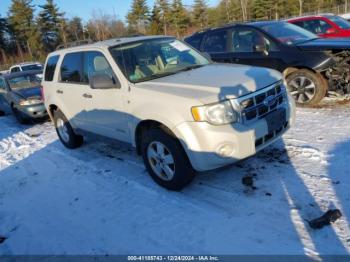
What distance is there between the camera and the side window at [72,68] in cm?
515

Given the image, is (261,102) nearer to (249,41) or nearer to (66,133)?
(249,41)

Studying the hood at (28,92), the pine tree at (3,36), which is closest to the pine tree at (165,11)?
the pine tree at (3,36)

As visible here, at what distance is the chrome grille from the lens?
355 centimetres

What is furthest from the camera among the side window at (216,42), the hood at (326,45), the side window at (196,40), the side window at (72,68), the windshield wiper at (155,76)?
the side window at (196,40)

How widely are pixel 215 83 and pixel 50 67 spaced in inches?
150

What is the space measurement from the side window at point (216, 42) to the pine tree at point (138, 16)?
54.1m

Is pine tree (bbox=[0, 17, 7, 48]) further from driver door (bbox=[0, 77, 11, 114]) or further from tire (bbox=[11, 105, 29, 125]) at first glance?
tire (bbox=[11, 105, 29, 125])

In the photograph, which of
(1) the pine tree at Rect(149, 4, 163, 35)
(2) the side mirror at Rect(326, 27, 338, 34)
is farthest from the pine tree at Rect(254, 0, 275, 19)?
(2) the side mirror at Rect(326, 27, 338, 34)

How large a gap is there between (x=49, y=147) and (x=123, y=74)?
3293 millimetres

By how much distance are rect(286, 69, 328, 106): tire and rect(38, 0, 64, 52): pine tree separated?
5779 centimetres

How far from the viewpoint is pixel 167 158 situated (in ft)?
12.7

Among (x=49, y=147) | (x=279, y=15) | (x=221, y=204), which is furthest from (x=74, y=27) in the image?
(x=221, y=204)

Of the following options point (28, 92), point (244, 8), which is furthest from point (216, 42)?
point (244, 8)

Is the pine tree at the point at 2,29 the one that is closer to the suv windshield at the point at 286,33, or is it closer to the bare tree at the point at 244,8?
the bare tree at the point at 244,8
